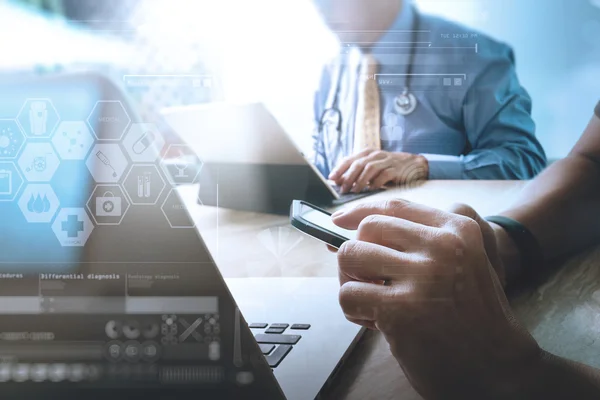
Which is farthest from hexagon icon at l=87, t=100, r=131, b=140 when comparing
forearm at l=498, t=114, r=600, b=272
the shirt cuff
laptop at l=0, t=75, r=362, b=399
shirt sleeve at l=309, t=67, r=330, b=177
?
forearm at l=498, t=114, r=600, b=272

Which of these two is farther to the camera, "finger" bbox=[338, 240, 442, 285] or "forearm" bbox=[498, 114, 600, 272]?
"forearm" bbox=[498, 114, 600, 272]

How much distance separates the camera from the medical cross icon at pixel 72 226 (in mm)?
445

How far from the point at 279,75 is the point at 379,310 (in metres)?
0.22

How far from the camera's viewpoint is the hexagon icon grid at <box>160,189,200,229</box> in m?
0.44

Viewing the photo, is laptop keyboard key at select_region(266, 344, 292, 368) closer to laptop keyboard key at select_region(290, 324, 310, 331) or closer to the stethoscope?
laptop keyboard key at select_region(290, 324, 310, 331)

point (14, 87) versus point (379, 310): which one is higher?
point (14, 87)

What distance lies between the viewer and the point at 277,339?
452 millimetres

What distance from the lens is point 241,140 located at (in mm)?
492

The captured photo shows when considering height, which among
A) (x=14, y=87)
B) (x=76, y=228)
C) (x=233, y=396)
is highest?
(x=14, y=87)

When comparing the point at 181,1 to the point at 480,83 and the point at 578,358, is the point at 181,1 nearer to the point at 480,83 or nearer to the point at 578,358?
the point at 480,83

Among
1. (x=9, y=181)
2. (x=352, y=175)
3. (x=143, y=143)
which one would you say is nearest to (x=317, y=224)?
(x=352, y=175)

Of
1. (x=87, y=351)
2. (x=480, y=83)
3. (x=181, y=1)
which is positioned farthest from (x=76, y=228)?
(x=480, y=83)

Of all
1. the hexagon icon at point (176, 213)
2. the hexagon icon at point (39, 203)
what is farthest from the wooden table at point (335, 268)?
the hexagon icon at point (39, 203)

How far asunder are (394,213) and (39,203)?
0.31m
